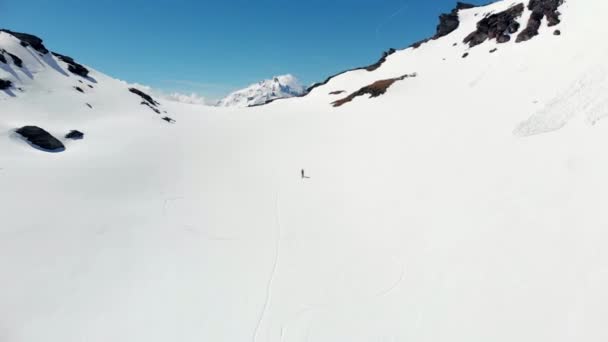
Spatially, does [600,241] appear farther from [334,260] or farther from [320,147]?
[320,147]

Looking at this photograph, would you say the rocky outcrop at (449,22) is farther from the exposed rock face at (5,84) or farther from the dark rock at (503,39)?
the exposed rock face at (5,84)

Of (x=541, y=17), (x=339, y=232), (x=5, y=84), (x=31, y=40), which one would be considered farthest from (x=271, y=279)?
(x=31, y=40)

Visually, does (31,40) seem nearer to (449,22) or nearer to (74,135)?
(74,135)

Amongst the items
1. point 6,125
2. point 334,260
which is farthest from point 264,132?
point 334,260

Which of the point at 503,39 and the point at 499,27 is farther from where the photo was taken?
the point at 499,27

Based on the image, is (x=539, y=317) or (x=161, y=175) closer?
(x=539, y=317)

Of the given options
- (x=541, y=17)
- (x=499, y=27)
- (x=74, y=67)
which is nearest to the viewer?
(x=541, y=17)

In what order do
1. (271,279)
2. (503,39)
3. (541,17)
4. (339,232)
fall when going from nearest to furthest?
(271,279) → (339,232) → (541,17) → (503,39)

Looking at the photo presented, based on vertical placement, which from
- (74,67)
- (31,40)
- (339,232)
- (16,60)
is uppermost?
(31,40)
